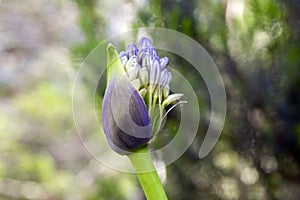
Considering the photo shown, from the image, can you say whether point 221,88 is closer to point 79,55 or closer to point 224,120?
point 224,120

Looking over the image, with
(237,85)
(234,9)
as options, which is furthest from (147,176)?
(234,9)

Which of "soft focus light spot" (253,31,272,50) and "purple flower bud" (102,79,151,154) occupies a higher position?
"soft focus light spot" (253,31,272,50)

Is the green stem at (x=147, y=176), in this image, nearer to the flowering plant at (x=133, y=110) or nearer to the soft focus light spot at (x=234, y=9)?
the flowering plant at (x=133, y=110)

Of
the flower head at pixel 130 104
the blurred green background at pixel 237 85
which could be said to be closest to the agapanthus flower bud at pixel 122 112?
the flower head at pixel 130 104

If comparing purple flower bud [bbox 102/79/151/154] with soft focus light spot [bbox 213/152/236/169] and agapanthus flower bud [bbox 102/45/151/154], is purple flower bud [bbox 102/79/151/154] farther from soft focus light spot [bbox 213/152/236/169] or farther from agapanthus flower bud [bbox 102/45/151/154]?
soft focus light spot [bbox 213/152/236/169]

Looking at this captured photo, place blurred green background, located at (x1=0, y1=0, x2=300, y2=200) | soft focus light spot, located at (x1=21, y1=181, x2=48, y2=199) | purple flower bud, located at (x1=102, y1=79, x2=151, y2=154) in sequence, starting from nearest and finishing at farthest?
purple flower bud, located at (x1=102, y1=79, x2=151, y2=154)
blurred green background, located at (x1=0, y1=0, x2=300, y2=200)
soft focus light spot, located at (x1=21, y1=181, x2=48, y2=199)

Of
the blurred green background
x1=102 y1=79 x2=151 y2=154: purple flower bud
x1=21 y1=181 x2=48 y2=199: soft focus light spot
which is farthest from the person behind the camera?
x1=21 y1=181 x2=48 y2=199: soft focus light spot

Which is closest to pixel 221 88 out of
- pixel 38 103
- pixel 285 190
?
pixel 285 190

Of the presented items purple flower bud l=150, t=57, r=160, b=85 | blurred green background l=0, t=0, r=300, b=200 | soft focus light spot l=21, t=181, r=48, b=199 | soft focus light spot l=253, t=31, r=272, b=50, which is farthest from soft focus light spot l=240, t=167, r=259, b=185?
soft focus light spot l=21, t=181, r=48, b=199
